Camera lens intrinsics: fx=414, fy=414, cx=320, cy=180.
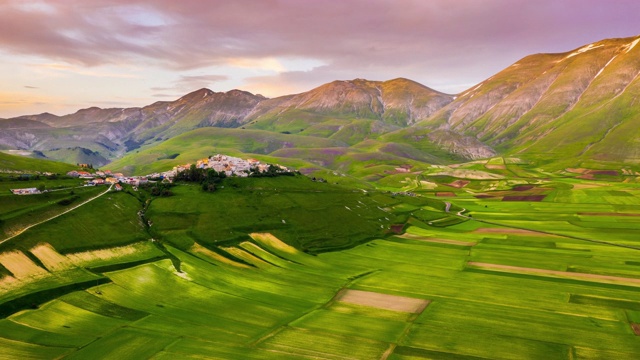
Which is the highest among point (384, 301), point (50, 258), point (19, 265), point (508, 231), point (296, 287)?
point (19, 265)

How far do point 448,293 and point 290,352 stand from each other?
45.6 metres

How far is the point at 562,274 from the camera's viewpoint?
4377 inches

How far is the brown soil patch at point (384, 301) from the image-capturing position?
291 feet

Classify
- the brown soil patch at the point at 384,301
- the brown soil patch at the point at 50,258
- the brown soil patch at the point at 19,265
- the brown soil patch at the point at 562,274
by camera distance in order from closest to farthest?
the brown soil patch at the point at 384,301 → the brown soil patch at the point at 19,265 → the brown soil patch at the point at 50,258 → the brown soil patch at the point at 562,274

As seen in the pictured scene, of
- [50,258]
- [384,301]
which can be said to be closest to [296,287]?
[384,301]

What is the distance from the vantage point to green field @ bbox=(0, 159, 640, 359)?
70.4 metres

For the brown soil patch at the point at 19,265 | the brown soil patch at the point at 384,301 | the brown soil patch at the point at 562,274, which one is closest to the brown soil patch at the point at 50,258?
the brown soil patch at the point at 19,265

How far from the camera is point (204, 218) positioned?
151 m

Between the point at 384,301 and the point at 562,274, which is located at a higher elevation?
the point at 384,301

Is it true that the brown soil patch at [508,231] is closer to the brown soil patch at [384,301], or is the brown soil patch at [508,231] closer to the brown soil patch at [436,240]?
the brown soil patch at [436,240]

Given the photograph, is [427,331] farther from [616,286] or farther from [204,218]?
[204,218]

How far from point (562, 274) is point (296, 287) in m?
71.4

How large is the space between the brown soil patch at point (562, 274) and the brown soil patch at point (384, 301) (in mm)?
38936

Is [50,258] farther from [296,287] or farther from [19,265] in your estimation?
[296,287]
